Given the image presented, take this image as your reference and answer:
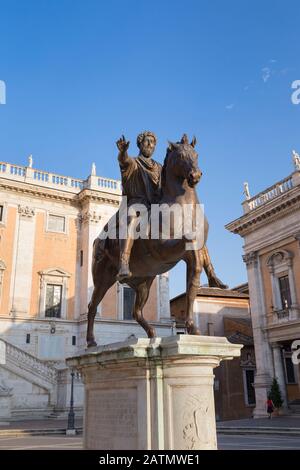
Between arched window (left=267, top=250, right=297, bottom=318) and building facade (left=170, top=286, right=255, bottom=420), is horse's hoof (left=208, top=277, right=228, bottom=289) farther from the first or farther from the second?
arched window (left=267, top=250, right=297, bottom=318)

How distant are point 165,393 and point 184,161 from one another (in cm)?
254

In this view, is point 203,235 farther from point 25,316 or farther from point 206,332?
point 206,332

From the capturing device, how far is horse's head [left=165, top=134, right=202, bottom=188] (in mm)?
4938

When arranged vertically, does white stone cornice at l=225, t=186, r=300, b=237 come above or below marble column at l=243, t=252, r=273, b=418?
above

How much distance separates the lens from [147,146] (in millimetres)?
6059

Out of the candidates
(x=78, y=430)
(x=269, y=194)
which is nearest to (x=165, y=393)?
(x=78, y=430)

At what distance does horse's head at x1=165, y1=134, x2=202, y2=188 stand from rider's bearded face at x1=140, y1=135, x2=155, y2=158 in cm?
69

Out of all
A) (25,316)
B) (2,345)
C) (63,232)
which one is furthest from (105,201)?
(2,345)

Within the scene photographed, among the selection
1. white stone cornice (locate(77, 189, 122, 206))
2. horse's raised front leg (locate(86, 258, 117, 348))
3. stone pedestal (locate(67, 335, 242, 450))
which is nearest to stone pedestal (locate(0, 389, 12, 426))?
white stone cornice (locate(77, 189, 122, 206))

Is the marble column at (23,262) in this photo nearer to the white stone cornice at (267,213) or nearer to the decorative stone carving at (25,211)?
the decorative stone carving at (25,211)

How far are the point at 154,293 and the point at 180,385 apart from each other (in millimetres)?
29565

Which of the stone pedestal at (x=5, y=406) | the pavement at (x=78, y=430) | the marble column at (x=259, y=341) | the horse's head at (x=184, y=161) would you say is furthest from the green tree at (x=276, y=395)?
the horse's head at (x=184, y=161)

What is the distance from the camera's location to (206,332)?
38.1 metres
